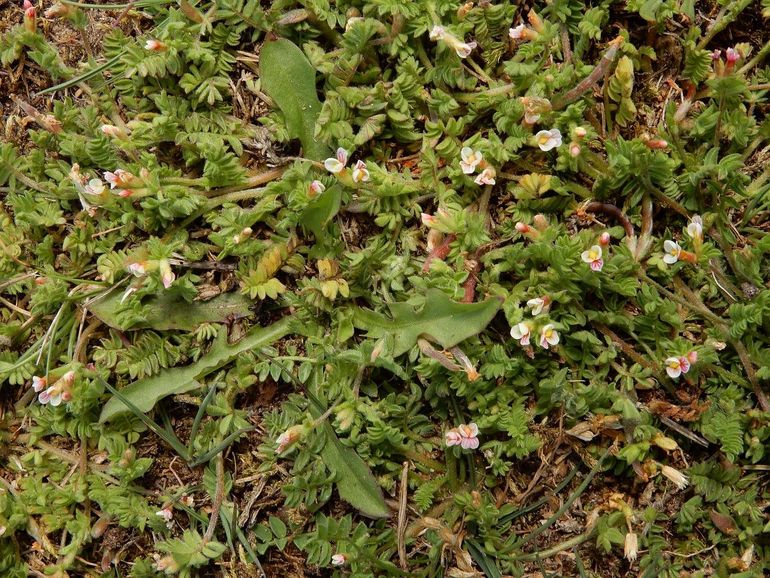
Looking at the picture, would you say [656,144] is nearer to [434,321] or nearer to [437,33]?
[437,33]

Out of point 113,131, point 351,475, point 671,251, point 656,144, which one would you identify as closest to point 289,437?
point 351,475

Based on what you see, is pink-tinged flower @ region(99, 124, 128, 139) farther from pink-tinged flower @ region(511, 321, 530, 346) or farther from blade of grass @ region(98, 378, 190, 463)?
pink-tinged flower @ region(511, 321, 530, 346)

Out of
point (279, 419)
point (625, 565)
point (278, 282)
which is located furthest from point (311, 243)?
point (625, 565)

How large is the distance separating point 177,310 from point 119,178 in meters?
0.74

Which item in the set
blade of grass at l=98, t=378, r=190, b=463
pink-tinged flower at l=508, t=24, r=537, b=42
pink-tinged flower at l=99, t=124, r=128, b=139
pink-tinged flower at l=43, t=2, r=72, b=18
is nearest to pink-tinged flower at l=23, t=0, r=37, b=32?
pink-tinged flower at l=43, t=2, r=72, b=18

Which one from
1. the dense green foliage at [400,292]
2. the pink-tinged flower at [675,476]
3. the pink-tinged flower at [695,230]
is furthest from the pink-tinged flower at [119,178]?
the pink-tinged flower at [675,476]

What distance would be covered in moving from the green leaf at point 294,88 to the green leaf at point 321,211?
28 centimetres

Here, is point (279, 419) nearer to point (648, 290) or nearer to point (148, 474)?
point (148, 474)

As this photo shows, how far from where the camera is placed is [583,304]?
346 centimetres

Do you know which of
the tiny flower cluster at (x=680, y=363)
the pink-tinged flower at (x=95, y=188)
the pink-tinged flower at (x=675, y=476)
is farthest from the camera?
the pink-tinged flower at (x=95, y=188)

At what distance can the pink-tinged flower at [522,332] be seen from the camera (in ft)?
10.6

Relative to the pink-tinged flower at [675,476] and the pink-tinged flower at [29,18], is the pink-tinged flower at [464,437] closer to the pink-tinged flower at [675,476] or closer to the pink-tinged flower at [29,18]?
the pink-tinged flower at [675,476]

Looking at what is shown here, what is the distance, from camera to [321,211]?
352 centimetres

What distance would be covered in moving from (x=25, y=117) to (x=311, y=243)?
72.9 inches
